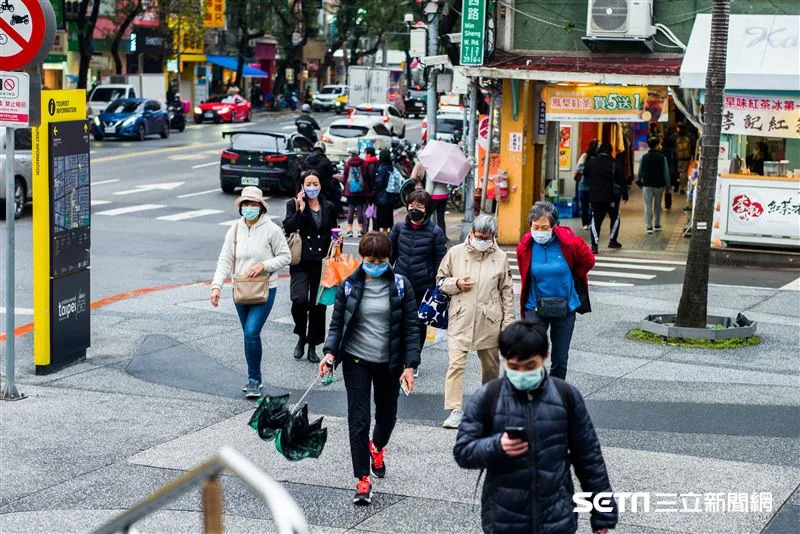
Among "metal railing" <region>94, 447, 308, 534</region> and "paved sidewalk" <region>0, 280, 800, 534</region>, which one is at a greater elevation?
"metal railing" <region>94, 447, 308, 534</region>

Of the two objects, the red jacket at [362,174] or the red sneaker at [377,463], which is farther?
the red jacket at [362,174]

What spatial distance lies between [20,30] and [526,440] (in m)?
6.64

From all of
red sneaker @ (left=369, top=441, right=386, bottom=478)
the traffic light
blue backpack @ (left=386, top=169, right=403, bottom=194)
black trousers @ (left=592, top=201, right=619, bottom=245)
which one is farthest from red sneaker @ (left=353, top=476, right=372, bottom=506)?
the traffic light

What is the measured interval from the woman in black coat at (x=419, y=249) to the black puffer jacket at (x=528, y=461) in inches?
204

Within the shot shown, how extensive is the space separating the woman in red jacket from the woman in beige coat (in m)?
0.34

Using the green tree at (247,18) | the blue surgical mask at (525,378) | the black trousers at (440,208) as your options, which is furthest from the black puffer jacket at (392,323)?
the green tree at (247,18)

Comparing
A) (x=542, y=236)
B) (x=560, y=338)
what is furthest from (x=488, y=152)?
(x=542, y=236)

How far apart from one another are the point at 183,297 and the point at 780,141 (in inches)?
399

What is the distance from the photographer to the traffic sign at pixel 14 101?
10078 millimetres

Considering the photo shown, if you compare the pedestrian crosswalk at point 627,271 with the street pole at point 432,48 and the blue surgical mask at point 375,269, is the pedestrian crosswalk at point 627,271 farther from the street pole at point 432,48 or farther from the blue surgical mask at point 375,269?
the blue surgical mask at point 375,269

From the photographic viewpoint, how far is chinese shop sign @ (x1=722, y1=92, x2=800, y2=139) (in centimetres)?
1898

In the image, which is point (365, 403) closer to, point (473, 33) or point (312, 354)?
point (312, 354)

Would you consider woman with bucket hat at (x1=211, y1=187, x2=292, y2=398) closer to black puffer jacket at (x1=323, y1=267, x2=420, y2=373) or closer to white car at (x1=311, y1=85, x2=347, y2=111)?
black puffer jacket at (x1=323, y1=267, x2=420, y2=373)

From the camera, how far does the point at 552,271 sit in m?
9.52
